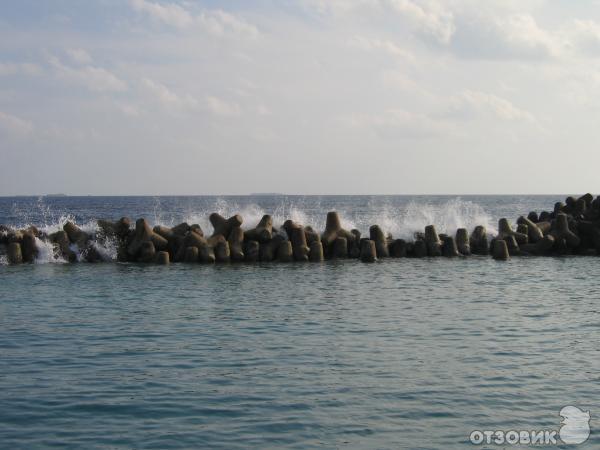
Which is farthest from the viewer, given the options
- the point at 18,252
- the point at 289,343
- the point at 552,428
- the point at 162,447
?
A: the point at 18,252

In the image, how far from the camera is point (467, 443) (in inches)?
356

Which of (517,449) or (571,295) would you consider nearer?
(517,449)

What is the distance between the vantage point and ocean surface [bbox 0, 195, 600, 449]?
9.53m

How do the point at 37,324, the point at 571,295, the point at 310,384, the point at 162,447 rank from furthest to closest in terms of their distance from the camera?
the point at 571,295 → the point at 37,324 → the point at 310,384 → the point at 162,447

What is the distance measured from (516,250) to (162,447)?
24983 mm

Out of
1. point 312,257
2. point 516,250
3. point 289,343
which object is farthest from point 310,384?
point 516,250

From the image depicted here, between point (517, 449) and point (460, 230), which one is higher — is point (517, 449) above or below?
below

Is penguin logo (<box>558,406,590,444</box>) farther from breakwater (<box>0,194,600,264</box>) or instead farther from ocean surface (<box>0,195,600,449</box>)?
breakwater (<box>0,194,600,264</box>)

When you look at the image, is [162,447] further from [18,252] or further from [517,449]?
[18,252]

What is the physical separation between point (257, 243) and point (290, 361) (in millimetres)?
16039
